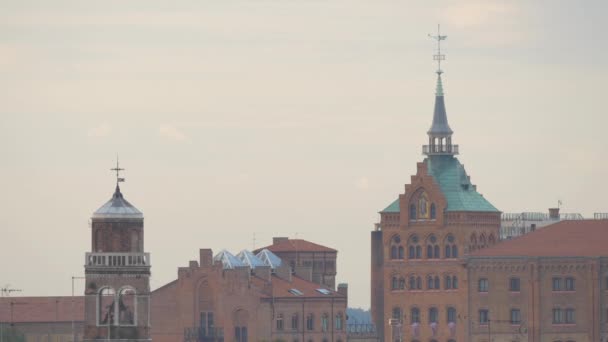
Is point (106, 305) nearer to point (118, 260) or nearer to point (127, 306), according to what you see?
point (127, 306)

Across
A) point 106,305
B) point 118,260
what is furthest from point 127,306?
point 118,260

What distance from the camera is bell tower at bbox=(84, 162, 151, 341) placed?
127 meters

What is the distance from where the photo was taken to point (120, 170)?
130 meters

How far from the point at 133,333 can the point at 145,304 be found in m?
1.37

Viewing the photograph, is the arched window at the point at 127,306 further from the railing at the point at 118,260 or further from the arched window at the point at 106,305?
the railing at the point at 118,260

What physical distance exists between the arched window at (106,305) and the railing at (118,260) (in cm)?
109

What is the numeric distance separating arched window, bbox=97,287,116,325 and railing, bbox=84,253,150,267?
1.09 metres

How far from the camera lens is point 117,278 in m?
127

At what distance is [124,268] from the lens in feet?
416

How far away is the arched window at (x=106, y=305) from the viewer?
127 m

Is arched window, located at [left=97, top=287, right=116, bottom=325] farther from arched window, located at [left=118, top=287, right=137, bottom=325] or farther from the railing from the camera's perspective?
the railing

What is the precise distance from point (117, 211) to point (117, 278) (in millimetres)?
2844

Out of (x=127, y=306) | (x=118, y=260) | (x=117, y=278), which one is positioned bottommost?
(x=127, y=306)

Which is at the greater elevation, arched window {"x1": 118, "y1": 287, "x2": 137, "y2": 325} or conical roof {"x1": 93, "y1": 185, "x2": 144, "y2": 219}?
conical roof {"x1": 93, "y1": 185, "x2": 144, "y2": 219}
